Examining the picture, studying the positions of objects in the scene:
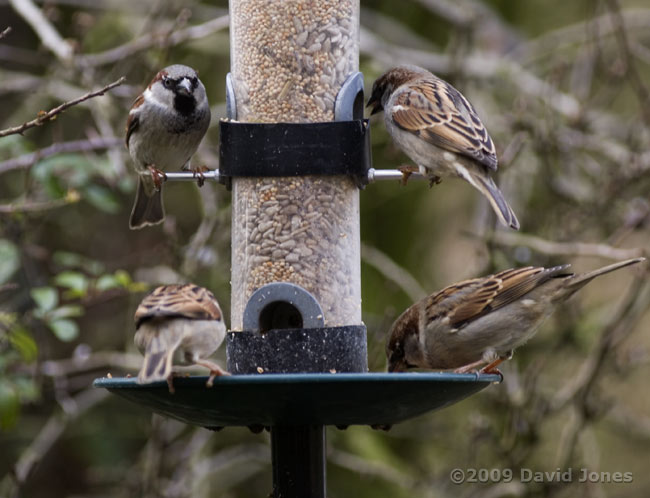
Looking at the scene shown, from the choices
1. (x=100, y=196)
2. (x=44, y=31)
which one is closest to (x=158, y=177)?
(x=100, y=196)

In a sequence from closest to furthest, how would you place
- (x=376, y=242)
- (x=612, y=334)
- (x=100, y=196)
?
(x=100, y=196), (x=612, y=334), (x=376, y=242)

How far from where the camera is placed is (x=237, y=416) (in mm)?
3889

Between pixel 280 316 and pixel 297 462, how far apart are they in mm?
745

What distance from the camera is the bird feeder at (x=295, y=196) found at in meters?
4.41

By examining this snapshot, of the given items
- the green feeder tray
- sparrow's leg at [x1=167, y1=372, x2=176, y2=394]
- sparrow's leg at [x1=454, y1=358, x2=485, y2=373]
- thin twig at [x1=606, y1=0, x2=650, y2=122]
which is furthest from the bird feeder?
thin twig at [x1=606, y1=0, x2=650, y2=122]

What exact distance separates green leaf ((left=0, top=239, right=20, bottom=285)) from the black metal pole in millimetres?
2198

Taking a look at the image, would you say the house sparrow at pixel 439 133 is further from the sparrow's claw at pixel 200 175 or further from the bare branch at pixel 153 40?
the bare branch at pixel 153 40

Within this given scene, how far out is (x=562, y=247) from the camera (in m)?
6.48

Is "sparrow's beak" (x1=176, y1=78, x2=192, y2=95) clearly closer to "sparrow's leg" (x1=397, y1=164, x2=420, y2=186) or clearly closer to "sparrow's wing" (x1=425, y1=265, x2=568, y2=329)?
"sparrow's leg" (x1=397, y1=164, x2=420, y2=186)

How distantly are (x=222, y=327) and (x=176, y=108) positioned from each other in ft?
6.03

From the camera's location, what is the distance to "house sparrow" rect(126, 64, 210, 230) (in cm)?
547

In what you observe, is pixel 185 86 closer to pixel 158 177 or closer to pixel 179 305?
pixel 158 177

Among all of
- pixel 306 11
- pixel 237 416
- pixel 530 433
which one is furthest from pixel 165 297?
pixel 530 433

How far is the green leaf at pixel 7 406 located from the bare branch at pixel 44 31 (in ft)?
7.10
